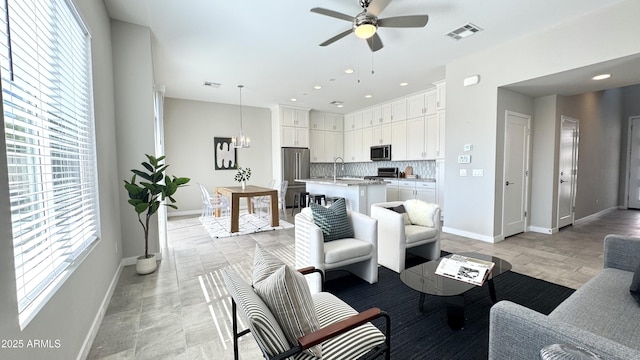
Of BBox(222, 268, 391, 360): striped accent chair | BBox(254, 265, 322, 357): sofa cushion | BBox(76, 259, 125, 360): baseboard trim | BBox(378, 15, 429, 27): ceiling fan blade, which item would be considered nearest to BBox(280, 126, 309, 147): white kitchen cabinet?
BBox(378, 15, 429, 27): ceiling fan blade

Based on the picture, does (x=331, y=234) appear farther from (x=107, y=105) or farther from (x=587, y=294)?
(x=107, y=105)

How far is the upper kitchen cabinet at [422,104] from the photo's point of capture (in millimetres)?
5929

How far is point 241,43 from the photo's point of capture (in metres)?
3.74

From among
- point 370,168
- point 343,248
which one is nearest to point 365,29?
point 343,248

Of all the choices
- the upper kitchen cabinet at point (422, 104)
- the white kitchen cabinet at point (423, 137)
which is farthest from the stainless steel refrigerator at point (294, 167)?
the upper kitchen cabinet at point (422, 104)

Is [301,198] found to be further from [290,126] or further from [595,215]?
[595,215]

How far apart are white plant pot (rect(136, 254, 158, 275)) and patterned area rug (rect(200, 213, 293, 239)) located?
149 centimetres

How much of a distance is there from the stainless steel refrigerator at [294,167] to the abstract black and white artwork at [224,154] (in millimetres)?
1397

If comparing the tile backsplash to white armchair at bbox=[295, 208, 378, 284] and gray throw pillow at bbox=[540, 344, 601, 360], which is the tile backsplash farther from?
gray throw pillow at bbox=[540, 344, 601, 360]

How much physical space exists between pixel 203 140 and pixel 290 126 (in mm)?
2370

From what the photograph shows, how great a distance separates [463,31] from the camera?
342cm

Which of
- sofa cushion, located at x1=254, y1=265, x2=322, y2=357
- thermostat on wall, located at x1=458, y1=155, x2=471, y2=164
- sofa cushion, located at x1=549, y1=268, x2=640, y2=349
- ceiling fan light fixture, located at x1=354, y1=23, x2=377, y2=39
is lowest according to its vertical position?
sofa cushion, located at x1=549, y1=268, x2=640, y2=349

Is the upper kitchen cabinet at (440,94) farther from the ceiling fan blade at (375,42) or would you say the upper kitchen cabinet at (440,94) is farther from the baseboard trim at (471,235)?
the ceiling fan blade at (375,42)

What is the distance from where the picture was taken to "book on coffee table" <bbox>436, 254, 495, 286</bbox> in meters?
2.06
